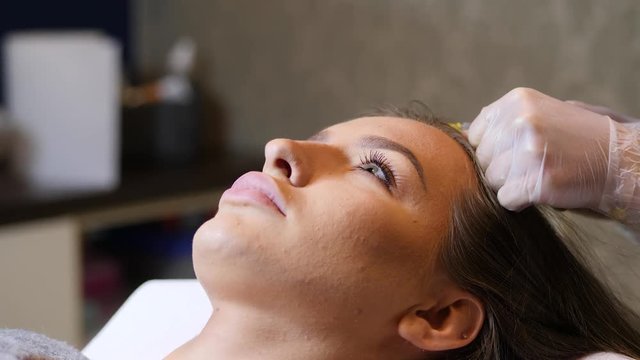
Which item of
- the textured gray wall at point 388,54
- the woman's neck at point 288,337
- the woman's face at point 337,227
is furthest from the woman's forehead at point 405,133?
the textured gray wall at point 388,54

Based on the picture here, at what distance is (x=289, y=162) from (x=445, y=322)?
28 cm

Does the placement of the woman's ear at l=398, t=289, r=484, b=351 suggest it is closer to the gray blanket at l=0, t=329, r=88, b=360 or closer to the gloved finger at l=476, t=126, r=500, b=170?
the gloved finger at l=476, t=126, r=500, b=170

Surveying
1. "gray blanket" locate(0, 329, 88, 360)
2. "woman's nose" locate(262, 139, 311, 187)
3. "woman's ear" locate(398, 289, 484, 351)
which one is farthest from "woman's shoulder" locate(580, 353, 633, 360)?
"gray blanket" locate(0, 329, 88, 360)

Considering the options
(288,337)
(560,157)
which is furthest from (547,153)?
(288,337)

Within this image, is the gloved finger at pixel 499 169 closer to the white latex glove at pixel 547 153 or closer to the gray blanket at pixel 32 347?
the white latex glove at pixel 547 153

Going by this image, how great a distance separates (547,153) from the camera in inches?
40.6

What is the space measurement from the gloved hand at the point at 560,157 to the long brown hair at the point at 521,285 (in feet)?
0.17

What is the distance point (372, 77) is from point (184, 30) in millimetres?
757

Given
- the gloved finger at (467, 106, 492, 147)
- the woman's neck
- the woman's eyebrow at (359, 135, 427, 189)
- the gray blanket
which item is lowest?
the gray blanket

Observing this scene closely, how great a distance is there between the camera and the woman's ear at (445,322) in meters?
1.09

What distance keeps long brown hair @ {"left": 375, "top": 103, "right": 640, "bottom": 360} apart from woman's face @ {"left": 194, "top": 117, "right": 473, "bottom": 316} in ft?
0.09

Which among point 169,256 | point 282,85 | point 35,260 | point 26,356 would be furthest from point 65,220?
point 26,356

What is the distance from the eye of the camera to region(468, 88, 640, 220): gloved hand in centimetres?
104

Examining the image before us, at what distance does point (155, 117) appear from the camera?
248cm
